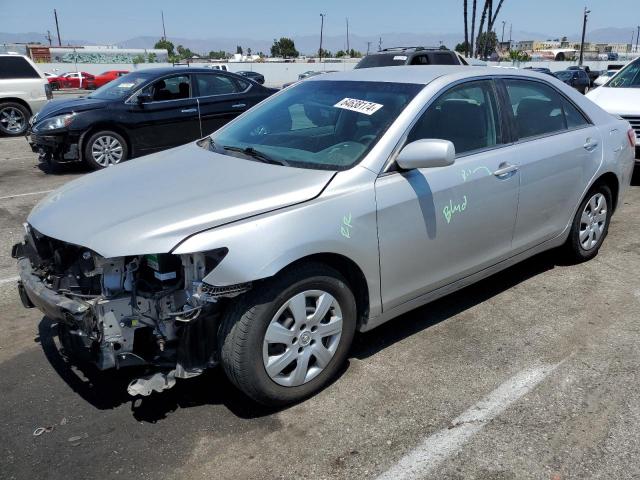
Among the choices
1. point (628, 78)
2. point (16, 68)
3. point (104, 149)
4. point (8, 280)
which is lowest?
point (8, 280)

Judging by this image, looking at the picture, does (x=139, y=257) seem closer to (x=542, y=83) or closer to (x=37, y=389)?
(x=37, y=389)

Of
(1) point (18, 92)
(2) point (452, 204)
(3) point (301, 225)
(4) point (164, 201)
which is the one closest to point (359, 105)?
(2) point (452, 204)

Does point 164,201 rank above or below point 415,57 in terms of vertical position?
below

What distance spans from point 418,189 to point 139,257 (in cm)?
157

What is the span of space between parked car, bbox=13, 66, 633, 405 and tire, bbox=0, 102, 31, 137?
36.3 feet

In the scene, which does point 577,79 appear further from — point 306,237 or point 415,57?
point 306,237

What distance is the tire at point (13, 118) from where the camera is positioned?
516 inches

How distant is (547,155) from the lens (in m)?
4.14

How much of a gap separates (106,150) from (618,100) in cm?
749

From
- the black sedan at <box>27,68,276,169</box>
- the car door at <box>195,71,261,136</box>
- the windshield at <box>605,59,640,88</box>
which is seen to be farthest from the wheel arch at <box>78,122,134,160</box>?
the windshield at <box>605,59,640,88</box>

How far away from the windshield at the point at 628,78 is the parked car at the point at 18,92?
38.4 feet

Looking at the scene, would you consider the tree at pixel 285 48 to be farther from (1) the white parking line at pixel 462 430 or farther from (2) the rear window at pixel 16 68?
(1) the white parking line at pixel 462 430

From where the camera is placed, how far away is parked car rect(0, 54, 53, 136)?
13.0m

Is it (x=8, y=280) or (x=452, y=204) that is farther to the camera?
(x=8, y=280)
